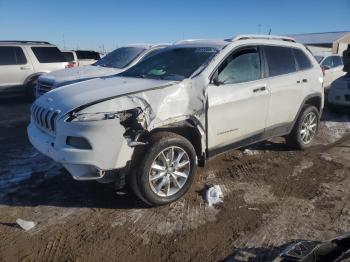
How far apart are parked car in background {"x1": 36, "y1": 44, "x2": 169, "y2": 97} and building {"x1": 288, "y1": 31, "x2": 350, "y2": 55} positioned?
33.7 meters

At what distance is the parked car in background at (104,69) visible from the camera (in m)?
8.37

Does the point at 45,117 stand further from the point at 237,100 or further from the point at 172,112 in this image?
the point at 237,100

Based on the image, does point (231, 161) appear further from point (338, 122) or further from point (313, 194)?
point (338, 122)

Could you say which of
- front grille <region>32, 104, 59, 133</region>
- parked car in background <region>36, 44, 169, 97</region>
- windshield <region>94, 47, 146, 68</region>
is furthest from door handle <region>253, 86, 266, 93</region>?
windshield <region>94, 47, 146, 68</region>

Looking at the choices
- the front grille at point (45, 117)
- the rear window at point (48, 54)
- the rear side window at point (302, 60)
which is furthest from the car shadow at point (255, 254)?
the rear window at point (48, 54)

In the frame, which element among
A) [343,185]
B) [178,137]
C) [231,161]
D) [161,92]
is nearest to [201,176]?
[231,161]

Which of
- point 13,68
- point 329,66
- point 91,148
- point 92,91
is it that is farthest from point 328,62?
point 91,148

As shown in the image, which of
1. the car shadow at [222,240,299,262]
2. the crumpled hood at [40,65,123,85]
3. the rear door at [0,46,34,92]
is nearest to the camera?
the car shadow at [222,240,299,262]

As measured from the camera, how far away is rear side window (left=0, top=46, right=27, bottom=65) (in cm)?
1141

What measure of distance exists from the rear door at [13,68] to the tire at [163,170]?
890 centimetres

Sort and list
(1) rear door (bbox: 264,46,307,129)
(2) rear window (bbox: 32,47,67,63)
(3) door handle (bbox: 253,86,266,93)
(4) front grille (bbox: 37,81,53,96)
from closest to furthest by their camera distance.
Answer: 1. (3) door handle (bbox: 253,86,266,93)
2. (1) rear door (bbox: 264,46,307,129)
3. (4) front grille (bbox: 37,81,53,96)
4. (2) rear window (bbox: 32,47,67,63)

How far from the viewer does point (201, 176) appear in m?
5.18

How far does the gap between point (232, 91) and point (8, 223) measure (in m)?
3.01

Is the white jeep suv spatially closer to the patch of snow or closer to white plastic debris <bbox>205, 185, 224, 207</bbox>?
white plastic debris <bbox>205, 185, 224, 207</bbox>
